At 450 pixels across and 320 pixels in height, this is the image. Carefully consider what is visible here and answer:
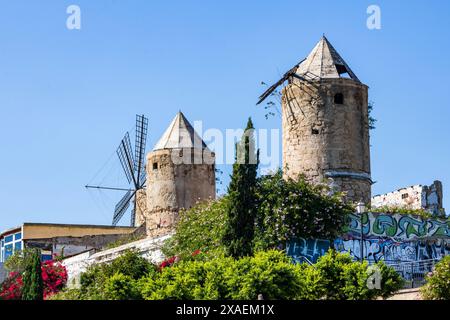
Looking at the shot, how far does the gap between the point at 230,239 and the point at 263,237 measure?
1802mm

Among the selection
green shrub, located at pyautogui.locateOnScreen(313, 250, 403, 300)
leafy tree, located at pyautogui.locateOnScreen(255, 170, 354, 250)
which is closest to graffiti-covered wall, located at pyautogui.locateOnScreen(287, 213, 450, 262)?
leafy tree, located at pyautogui.locateOnScreen(255, 170, 354, 250)

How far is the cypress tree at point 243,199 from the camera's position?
28359mm

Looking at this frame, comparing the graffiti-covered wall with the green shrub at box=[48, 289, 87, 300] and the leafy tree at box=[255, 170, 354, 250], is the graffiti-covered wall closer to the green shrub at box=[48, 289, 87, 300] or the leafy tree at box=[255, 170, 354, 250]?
the leafy tree at box=[255, 170, 354, 250]

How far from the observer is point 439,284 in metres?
24.0

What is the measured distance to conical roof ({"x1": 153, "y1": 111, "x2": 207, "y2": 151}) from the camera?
39844 millimetres

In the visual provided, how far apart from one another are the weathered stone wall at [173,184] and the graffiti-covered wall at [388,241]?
9.18 meters

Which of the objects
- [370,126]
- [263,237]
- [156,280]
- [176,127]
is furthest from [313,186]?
[176,127]

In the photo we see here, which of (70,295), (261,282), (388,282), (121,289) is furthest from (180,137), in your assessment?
(261,282)

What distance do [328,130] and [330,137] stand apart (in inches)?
9.2

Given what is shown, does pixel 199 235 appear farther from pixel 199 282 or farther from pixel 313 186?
pixel 199 282

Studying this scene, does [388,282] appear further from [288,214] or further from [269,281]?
[288,214]

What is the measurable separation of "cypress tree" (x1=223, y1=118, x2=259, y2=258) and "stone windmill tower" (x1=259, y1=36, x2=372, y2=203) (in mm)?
4692

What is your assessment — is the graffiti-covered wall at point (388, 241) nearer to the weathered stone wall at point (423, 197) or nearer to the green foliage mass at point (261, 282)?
the green foliage mass at point (261, 282)

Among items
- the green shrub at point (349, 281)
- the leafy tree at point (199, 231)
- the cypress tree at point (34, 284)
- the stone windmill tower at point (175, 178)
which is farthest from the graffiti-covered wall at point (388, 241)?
the stone windmill tower at point (175, 178)
